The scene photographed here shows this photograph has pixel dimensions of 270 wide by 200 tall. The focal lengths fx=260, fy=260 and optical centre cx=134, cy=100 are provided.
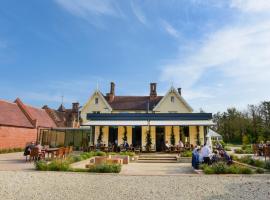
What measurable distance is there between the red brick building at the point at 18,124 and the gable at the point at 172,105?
15.3 meters

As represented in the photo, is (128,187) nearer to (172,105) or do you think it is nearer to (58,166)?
(58,166)

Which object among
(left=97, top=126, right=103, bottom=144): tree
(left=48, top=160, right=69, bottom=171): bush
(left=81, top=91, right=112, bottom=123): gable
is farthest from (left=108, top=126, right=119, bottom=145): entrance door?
(left=48, top=160, right=69, bottom=171): bush

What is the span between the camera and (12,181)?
8.57 meters

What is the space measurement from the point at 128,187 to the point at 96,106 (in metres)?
29.5

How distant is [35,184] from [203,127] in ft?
62.4

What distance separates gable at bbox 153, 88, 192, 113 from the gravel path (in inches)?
997

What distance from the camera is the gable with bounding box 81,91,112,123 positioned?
3639 cm

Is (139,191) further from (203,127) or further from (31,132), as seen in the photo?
(31,132)

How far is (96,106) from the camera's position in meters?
36.8

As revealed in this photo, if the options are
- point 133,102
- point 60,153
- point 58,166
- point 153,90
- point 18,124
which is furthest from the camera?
point 153,90

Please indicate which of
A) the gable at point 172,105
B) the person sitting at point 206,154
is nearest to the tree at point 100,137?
the gable at point 172,105

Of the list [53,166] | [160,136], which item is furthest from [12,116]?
[53,166]

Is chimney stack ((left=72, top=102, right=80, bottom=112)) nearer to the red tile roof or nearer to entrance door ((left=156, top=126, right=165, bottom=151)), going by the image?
the red tile roof

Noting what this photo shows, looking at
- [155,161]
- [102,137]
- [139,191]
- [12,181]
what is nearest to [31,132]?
[102,137]
